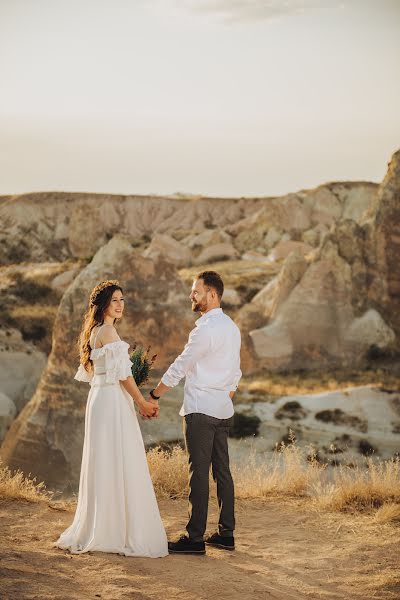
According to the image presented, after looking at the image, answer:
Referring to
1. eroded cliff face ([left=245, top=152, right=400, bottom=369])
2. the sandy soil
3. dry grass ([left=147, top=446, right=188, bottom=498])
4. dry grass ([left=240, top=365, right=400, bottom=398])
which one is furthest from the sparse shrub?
the sandy soil

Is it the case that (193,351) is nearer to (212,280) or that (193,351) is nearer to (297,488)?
(212,280)

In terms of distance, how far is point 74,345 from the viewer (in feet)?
43.4

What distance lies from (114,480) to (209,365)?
3.21 feet

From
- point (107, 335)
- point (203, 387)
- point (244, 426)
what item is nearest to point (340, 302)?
point (244, 426)

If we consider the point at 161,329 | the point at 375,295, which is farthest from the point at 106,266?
the point at 375,295

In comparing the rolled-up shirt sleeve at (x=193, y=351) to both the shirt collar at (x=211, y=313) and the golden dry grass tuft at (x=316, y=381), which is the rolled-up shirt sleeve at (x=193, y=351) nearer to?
the shirt collar at (x=211, y=313)

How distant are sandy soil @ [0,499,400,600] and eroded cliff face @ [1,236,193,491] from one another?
5.80 metres

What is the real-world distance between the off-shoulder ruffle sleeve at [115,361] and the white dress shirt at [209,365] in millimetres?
264

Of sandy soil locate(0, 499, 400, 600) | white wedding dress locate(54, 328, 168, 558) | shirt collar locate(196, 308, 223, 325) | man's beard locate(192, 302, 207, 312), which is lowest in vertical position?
sandy soil locate(0, 499, 400, 600)

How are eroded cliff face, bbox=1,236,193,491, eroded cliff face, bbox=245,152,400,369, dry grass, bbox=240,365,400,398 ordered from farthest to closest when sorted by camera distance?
eroded cliff face, bbox=245,152,400,369 → dry grass, bbox=240,365,400,398 → eroded cliff face, bbox=1,236,193,491

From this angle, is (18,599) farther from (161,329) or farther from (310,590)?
(161,329)

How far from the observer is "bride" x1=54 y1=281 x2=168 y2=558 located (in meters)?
4.95

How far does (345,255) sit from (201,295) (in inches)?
795

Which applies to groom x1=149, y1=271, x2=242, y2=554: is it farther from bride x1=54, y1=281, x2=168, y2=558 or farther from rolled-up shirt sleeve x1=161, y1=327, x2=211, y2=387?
bride x1=54, y1=281, x2=168, y2=558
